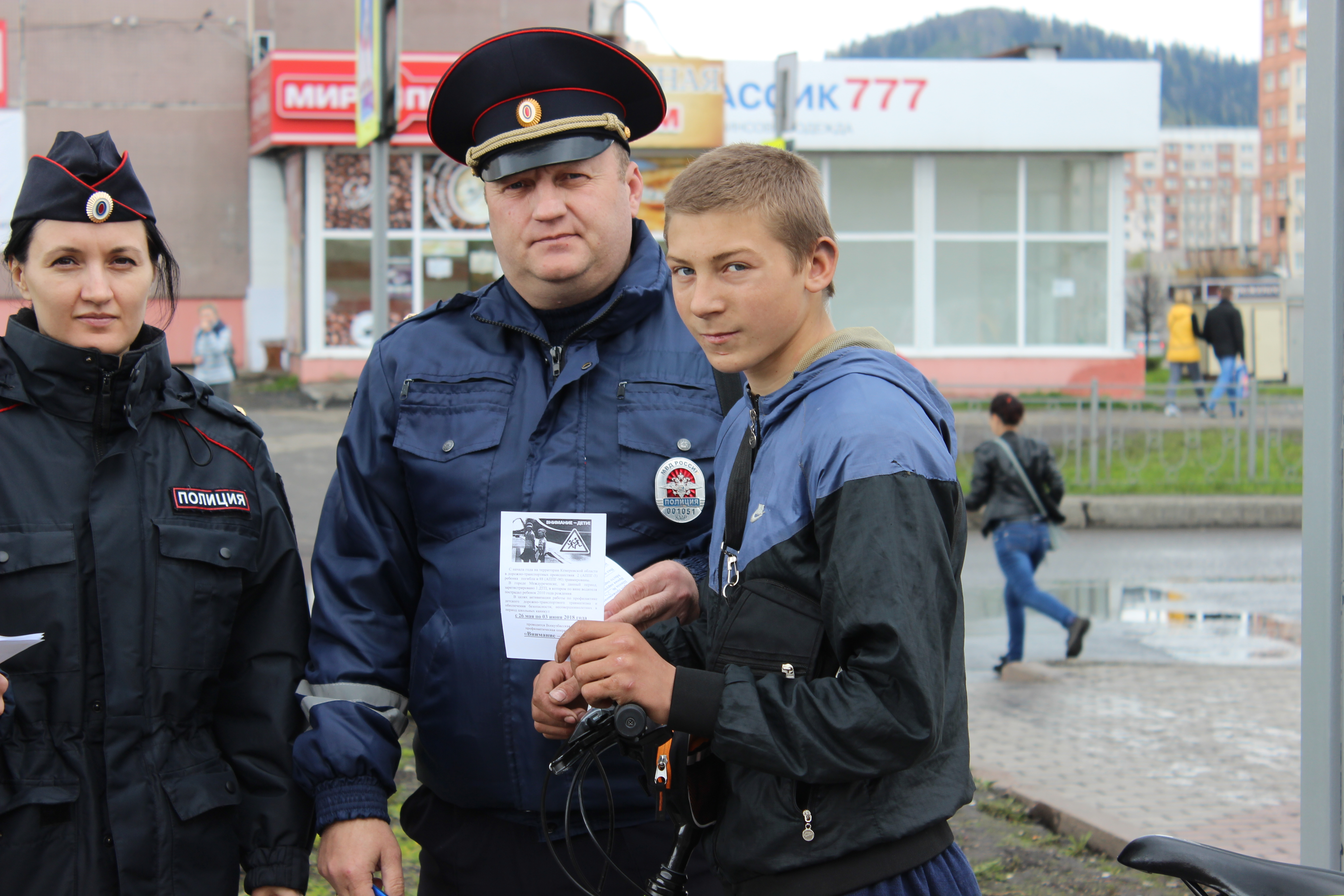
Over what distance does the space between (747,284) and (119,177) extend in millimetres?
1335

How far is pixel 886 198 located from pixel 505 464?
2258 cm

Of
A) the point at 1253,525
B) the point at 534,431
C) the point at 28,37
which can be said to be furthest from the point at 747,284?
the point at 28,37

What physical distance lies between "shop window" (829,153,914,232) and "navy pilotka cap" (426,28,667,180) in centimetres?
2166

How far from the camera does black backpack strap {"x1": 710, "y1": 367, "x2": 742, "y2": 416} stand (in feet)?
8.77

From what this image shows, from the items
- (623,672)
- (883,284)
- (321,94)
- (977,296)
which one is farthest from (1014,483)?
(321,94)

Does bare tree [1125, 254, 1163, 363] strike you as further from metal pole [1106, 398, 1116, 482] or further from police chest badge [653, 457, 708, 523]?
police chest badge [653, 457, 708, 523]

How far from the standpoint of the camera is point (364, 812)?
2.39 m

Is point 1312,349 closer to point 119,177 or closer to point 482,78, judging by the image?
point 482,78

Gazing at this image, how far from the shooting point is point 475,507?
2.60m

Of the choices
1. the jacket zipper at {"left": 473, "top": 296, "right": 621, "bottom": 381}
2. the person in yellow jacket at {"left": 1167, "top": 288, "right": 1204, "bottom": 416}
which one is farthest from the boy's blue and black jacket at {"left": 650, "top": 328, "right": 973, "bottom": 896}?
the person in yellow jacket at {"left": 1167, "top": 288, "right": 1204, "bottom": 416}

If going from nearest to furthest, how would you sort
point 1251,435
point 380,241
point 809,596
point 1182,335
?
point 809,596 < point 380,241 < point 1251,435 < point 1182,335

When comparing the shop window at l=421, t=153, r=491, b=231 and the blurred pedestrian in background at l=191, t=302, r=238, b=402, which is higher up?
the shop window at l=421, t=153, r=491, b=231

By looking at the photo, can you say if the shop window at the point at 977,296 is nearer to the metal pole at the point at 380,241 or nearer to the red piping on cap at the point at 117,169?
the metal pole at the point at 380,241

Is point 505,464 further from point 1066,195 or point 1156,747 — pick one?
point 1066,195
